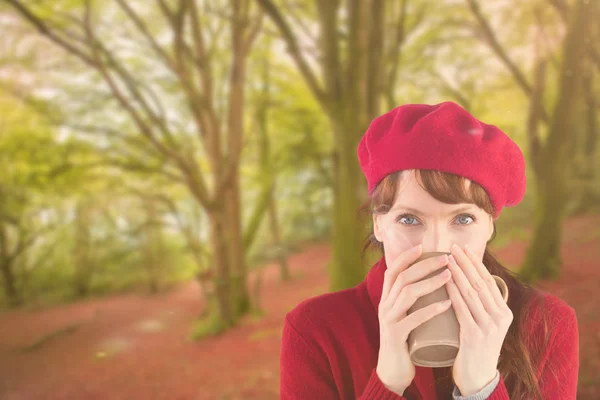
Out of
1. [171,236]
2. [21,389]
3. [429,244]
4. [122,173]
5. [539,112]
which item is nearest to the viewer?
[429,244]

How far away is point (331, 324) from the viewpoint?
1.94 ft

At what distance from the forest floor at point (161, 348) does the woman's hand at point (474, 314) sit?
83 centimetres

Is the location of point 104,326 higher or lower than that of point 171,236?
lower

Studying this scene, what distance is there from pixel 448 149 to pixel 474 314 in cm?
22

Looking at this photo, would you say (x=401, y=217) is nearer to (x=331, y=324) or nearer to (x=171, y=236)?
(x=331, y=324)

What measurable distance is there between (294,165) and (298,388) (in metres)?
2.20

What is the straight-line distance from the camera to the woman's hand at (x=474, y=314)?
45 centimetres

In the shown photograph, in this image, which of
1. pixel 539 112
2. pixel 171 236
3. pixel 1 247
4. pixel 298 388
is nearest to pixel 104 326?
pixel 1 247

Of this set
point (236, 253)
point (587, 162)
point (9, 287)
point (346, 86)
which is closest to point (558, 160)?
point (587, 162)

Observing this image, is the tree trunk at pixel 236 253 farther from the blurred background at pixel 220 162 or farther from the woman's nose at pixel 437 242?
the woman's nose at pixel 437 242

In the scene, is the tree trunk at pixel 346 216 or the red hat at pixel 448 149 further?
the tree trunk at pixel 346 216

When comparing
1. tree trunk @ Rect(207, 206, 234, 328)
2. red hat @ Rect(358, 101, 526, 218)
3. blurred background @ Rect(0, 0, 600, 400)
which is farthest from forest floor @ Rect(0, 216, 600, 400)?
red hat @ Rect(358, 101, 526, 218)

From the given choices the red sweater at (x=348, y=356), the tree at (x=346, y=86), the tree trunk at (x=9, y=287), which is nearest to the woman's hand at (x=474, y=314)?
the red sweater at (x=348, y=356)

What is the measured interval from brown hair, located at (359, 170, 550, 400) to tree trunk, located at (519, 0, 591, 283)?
1067mm
